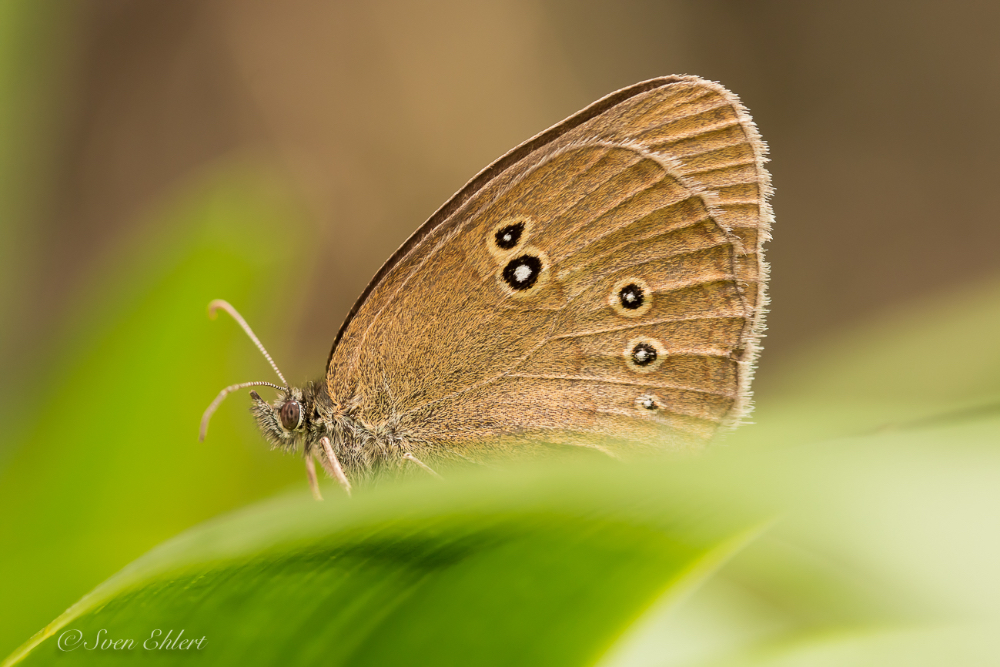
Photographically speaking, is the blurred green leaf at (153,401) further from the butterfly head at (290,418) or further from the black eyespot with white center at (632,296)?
the black eyespot with white center at (632,296)

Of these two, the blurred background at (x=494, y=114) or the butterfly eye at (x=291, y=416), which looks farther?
the blurred background at (x=494, y=114)

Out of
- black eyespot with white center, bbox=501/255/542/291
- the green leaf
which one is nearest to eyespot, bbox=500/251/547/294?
black eyespot with white center, bbox=501/255/542/291

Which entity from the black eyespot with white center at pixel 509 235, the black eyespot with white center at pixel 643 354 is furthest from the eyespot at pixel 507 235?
the black eyespot with white center at pixel 643 354

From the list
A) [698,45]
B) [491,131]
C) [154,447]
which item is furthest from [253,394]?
[698,45]

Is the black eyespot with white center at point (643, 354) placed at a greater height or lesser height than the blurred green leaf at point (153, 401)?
lesser

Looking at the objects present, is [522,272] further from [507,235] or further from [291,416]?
[291,416]

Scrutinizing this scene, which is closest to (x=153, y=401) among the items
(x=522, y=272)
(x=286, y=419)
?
(x=286, y=419)

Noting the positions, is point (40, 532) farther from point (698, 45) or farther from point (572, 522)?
point (698, 45)
